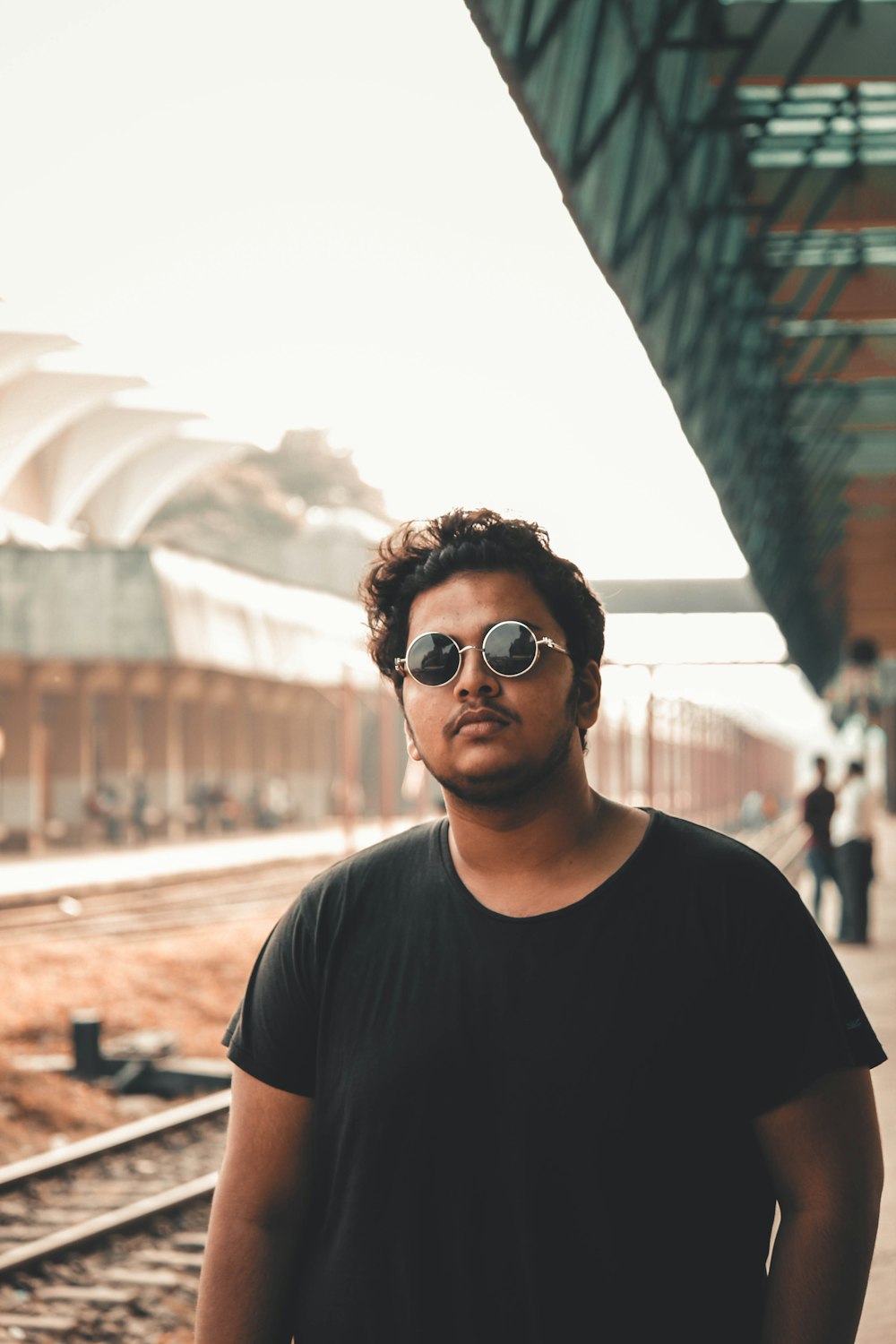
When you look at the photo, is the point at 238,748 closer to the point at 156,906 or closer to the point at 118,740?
the point at 118,740

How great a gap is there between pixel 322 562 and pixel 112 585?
29.0 meters

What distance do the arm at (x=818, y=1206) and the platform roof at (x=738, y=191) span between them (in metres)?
4.02

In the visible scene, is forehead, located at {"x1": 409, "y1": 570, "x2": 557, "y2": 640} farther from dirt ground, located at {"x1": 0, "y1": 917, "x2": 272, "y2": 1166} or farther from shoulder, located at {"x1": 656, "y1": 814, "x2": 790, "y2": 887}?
dirt ground, located at {"x1": 0, "y1": 917, "x2": 272, "y2": 1166}

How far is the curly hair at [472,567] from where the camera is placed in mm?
2207

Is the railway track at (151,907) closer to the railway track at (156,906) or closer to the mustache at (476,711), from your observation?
the railway track at (156,906)

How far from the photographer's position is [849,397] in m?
15.6

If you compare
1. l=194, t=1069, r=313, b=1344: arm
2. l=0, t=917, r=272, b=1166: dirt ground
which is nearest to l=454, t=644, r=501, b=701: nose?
l=194, t=1069, r=313, b=1344: arm

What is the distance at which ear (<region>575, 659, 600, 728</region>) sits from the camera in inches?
89.7

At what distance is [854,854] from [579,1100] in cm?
1360

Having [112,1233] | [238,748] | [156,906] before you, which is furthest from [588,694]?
[238,748]

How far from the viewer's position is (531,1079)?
1.93 metres

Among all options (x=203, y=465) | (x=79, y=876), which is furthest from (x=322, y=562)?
(x=79, y=876)

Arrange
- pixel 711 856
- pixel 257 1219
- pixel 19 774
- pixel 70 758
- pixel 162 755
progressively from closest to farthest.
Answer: pixel 711 856, pixel 257 1219, pixel 19 774, pixel 70 758, pixel 162 755

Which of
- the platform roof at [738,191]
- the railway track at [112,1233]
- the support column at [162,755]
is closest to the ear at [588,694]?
the platform roof at [738,191]
